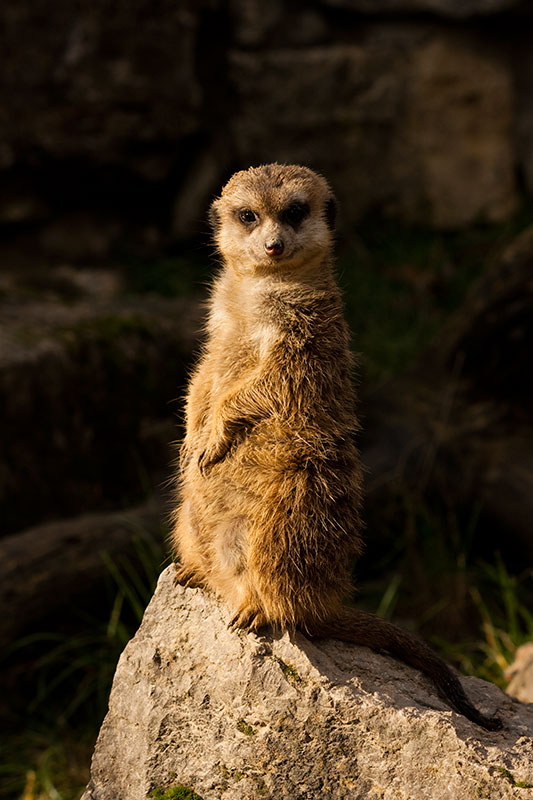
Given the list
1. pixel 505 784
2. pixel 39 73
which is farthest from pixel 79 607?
pixel 39 73

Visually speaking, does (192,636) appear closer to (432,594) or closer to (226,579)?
(226,579)

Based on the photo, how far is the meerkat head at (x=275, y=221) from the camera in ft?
7.40

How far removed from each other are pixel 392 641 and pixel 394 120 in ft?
15.0

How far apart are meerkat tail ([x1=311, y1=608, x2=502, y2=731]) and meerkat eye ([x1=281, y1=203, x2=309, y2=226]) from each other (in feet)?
3.30

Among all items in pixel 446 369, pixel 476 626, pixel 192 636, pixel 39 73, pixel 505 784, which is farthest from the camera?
pixel 39 73

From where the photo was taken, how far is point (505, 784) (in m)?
1.82

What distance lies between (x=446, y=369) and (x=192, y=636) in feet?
9.68

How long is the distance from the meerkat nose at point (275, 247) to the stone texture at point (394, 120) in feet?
12.5

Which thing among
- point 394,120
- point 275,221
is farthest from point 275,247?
point 394,120

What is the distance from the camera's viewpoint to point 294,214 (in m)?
2.31

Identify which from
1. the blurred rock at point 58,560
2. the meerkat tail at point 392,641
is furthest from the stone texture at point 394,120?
the meerkat tail at point 392,641

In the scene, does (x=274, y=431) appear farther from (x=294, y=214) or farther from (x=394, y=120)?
(x=394, y=120)

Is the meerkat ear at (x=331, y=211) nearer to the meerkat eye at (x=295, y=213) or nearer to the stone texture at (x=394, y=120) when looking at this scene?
the meerkat eye at (x=295, y=213)

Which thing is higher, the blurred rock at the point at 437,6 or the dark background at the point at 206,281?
the blurred rock at the point at 437,6
